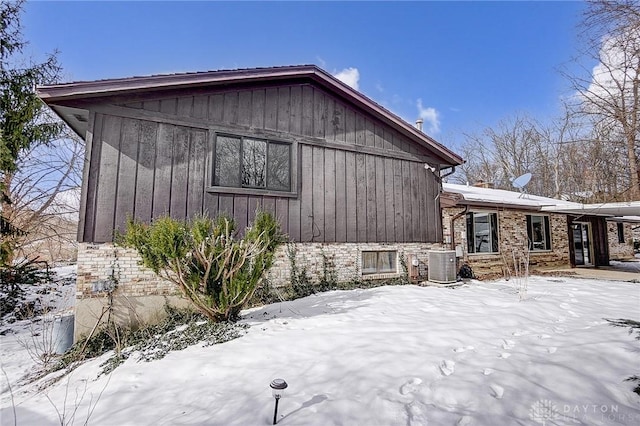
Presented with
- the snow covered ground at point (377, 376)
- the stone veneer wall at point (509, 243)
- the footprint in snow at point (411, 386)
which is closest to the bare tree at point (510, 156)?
the stone veneer wall at point (509, 243)

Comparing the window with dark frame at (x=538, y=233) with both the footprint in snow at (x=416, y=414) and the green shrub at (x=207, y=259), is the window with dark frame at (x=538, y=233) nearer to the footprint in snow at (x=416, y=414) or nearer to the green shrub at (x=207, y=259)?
the green shrub at (x=207, y=259)

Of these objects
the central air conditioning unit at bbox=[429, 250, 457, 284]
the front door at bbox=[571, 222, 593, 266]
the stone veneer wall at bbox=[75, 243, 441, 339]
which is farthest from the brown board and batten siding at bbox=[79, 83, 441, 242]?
the front door at bbox=[571, 222, 593, 266]

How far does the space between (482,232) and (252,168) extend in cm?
854

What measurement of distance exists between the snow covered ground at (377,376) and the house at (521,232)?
15.4 feet

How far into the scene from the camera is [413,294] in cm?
730

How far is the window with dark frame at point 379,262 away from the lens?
8570 mm

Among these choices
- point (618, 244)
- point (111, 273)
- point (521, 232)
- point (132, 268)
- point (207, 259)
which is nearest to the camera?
point (207, 259)

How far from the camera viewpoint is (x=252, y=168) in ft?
23.7

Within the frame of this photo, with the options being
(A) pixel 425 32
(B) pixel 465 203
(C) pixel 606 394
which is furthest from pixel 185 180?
(A) pixel 425 32

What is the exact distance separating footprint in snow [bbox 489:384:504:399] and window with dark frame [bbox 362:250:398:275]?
220 inches

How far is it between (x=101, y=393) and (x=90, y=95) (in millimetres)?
5192

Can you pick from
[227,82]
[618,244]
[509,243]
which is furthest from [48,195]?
[618,244]

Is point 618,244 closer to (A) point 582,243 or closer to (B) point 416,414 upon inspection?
(A) point 582,243

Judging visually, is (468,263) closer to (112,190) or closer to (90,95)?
(112,190)
